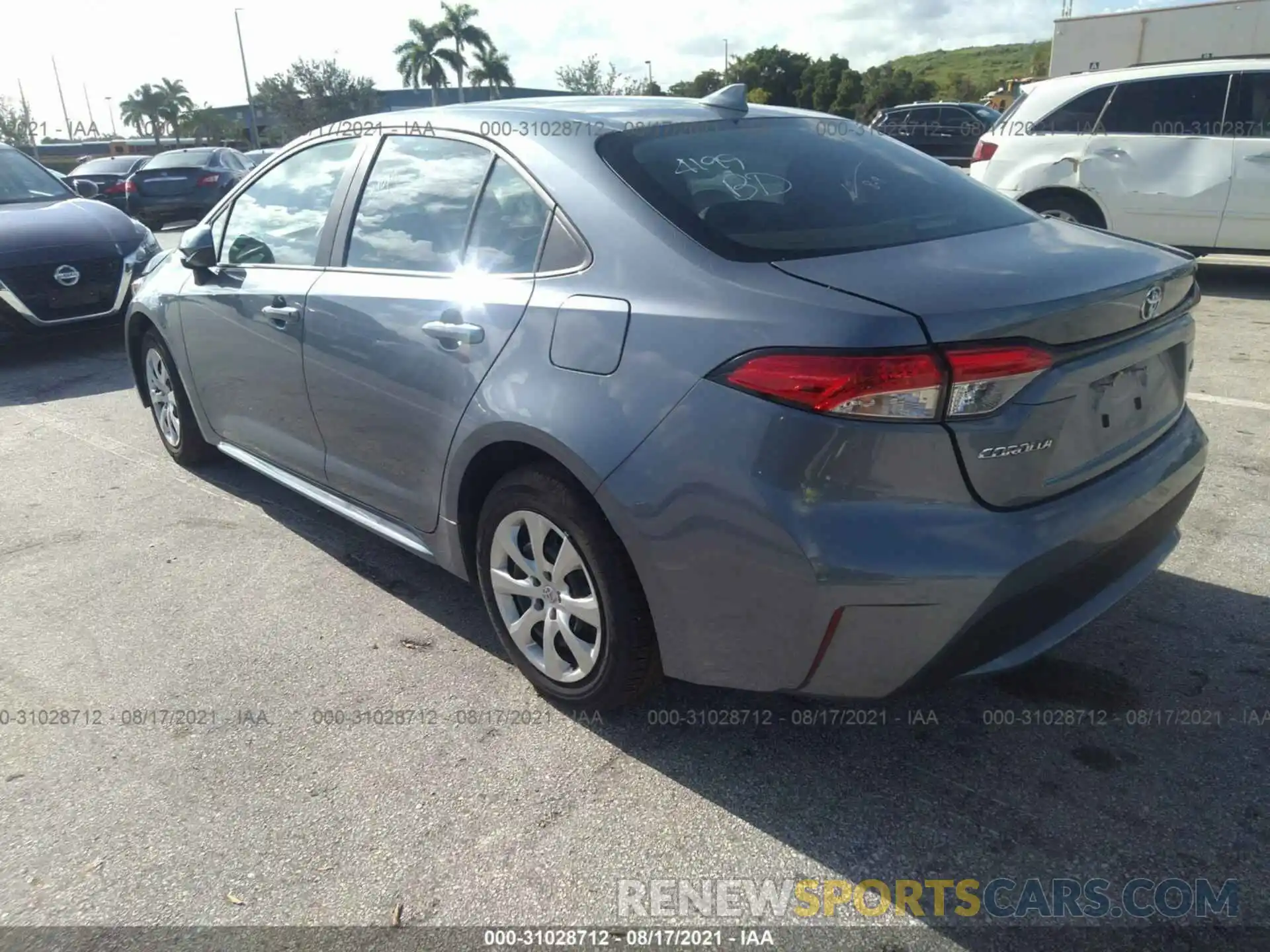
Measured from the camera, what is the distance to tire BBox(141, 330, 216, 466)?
4762mm

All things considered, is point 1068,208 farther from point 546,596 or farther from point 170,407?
point 546,596

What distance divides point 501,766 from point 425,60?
6052 centimetres

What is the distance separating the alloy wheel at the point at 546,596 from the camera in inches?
104

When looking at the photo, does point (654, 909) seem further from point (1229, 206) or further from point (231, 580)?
point (1229, 206)

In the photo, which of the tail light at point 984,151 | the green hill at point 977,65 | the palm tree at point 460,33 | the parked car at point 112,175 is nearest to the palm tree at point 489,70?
the palm tree at point 460,33

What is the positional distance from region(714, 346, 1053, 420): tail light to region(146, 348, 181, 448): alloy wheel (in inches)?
146

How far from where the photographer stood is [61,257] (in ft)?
24.2

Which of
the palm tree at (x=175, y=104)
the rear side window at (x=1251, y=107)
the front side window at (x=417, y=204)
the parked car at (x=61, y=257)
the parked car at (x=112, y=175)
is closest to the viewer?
the front side window at (x=417, y=204)

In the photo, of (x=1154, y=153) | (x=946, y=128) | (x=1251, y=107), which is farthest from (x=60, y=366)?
(x=946, y=128)

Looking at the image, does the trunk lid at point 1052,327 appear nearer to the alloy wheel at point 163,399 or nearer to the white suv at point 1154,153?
the alloy wheel at point 163,399

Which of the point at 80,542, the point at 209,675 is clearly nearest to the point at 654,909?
the point at 209,675

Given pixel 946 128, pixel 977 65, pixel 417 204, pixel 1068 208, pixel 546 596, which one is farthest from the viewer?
pixel 977 65

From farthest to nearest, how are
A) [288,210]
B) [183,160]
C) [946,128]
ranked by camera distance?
[946,128] < [183,160] < [288,210]

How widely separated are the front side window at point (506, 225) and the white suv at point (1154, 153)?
6921mm
